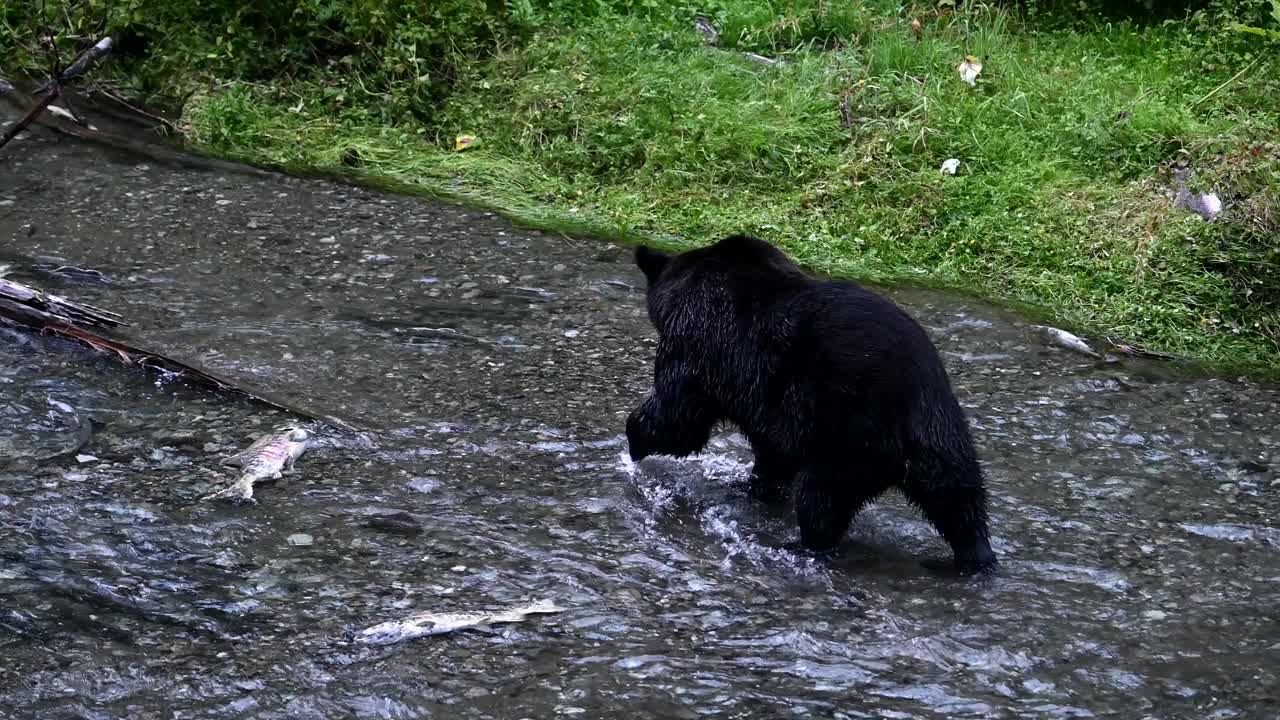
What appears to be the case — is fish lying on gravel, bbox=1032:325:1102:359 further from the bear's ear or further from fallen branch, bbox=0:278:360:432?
fallen branch, bbox=0:278:360:432

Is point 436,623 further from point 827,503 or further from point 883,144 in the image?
point 883,144

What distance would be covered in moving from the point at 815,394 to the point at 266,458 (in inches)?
93.9

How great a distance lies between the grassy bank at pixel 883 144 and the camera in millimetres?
8461

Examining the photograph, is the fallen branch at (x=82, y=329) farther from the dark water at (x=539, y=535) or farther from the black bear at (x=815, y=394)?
the black bear at (x=815, y=394)

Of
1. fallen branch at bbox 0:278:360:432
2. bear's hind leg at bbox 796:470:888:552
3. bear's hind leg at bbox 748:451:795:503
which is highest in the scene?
bear's hind leg at bbox 796:470:888:552

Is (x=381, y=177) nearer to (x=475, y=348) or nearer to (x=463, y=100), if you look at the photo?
(x=463, y=100)

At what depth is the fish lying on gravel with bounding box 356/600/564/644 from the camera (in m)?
4.87

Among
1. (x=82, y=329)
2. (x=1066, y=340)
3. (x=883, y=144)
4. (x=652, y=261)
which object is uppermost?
(x=883, y=144)

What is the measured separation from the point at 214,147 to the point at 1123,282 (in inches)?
251

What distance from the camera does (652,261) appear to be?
20.5 feet

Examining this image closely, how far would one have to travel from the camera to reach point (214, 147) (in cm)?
1052

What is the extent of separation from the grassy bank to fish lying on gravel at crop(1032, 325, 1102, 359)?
0.25m

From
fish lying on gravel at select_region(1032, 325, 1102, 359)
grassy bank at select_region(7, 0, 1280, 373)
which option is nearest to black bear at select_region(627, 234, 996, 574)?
fish lying on gravel at select_region(1032, 325, 1102, 359)

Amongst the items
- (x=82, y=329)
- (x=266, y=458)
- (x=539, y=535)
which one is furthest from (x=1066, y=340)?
(x=82, y=329)
